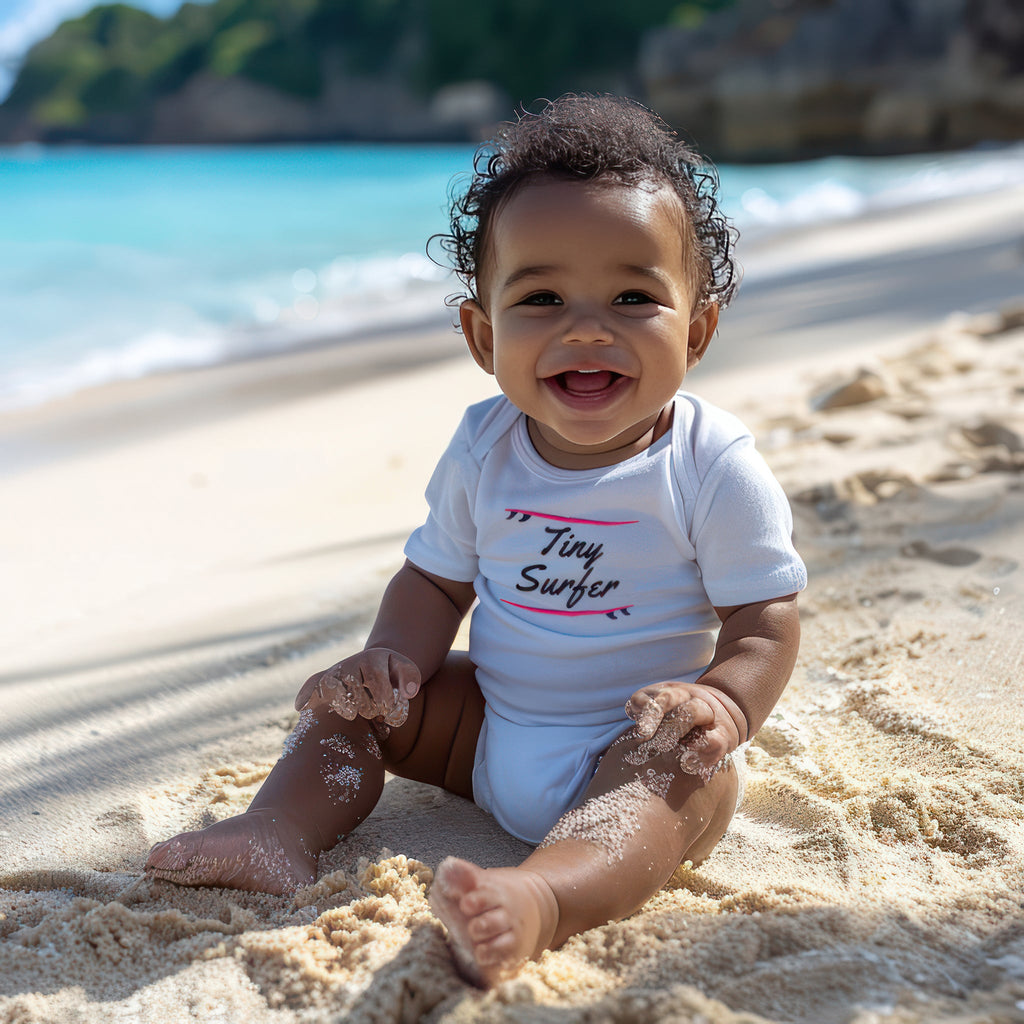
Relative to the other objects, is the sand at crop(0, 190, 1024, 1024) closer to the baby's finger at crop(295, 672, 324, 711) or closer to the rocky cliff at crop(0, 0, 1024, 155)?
the baby's finger at crop(295, 672, 324, 711)

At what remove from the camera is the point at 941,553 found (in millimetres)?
2279

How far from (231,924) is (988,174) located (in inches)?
605

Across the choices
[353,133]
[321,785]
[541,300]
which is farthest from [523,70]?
[321,785]

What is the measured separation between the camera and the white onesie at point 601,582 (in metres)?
1.46

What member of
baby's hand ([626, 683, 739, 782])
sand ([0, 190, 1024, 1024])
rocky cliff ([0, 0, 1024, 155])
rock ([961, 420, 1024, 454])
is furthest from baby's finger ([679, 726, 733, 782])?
rocky cliff ([0, 0, 1024, 155])

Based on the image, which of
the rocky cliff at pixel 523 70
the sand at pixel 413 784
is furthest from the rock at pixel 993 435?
the rocky cliff at pixel 523 70

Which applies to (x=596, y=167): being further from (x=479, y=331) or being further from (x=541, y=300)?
(x=479, y=331)

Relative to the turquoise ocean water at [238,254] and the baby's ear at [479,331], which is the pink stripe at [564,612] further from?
the turquoise ocean water at [238,254]

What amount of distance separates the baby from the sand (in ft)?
0.28

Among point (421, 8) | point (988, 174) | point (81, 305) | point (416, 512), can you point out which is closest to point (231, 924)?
point (416, 512)

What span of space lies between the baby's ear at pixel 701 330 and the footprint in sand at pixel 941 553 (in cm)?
97

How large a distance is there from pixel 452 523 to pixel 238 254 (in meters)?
9.91

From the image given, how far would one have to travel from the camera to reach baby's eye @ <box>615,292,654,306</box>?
142cm

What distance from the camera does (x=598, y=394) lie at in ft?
4.67
